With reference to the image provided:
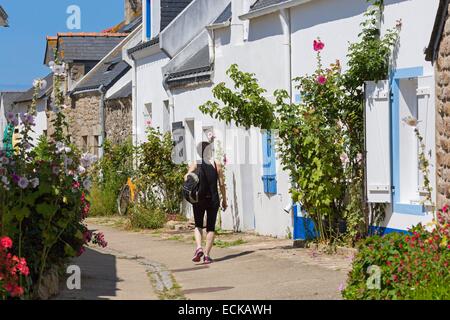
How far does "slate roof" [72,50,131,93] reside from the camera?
28578 millimetres

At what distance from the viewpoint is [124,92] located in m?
27.6

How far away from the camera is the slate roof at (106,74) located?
2858 centimetres

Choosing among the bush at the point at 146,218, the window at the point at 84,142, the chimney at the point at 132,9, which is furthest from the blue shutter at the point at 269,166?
the chimney at the point at 132,9

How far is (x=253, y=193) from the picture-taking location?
57.7 feet

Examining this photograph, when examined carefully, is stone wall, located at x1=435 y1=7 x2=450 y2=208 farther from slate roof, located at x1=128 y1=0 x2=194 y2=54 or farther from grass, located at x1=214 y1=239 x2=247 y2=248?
slate roof, located at x1=128 y1=0 x2=194 y2=54

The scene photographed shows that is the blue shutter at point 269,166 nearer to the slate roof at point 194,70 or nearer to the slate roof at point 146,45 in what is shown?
the slate roof at point 194,70

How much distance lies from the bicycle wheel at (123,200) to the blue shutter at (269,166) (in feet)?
24.6

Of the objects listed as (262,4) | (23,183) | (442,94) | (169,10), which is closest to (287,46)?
(262,4)

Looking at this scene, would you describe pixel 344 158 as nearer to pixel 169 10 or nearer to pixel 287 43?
pixel 287 43

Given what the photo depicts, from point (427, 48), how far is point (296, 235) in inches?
184

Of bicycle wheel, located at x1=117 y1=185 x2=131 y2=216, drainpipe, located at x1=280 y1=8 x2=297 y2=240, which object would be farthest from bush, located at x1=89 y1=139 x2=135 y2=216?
drainpipe, located at x1=280 y1=8 x2=297 y2=240

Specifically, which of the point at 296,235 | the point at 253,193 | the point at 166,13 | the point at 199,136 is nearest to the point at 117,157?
the point at 166,13

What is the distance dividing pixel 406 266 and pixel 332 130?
5.49m
